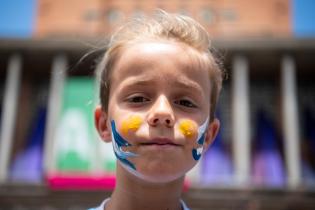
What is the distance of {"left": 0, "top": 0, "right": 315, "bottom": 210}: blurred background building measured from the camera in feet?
61.5

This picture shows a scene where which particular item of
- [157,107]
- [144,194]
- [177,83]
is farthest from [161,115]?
[144,194]

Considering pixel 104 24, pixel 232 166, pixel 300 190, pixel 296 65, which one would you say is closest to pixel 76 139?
pixel 232 166

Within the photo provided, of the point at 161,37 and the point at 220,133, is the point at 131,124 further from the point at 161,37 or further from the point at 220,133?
the point at 220,133

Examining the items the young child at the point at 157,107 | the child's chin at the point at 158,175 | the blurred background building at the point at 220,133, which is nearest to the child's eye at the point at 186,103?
the young child at the point at 157,107

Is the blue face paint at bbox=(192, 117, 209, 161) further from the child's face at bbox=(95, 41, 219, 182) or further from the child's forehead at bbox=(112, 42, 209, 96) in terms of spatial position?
the child's forehead at bbox=(112, 42, 209, 96)

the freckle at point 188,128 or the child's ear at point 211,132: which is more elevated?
the child's ear at point 211,132

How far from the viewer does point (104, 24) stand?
1377 inches

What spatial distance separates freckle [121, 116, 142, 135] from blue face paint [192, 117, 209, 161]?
0.61 ft

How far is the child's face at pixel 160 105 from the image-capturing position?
1.36 metres

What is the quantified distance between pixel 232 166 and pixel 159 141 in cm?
2219

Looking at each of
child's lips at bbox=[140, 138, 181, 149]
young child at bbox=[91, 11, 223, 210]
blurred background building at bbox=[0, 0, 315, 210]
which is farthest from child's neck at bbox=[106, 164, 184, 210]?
blurred background building at bbox=[0, 0, 315, 210]

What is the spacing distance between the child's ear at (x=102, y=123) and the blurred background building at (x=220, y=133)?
1448cm

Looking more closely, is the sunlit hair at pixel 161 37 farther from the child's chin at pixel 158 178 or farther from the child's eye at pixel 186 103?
the child's chin at pixel 158 178

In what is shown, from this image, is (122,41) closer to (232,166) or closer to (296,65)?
(232,166)
